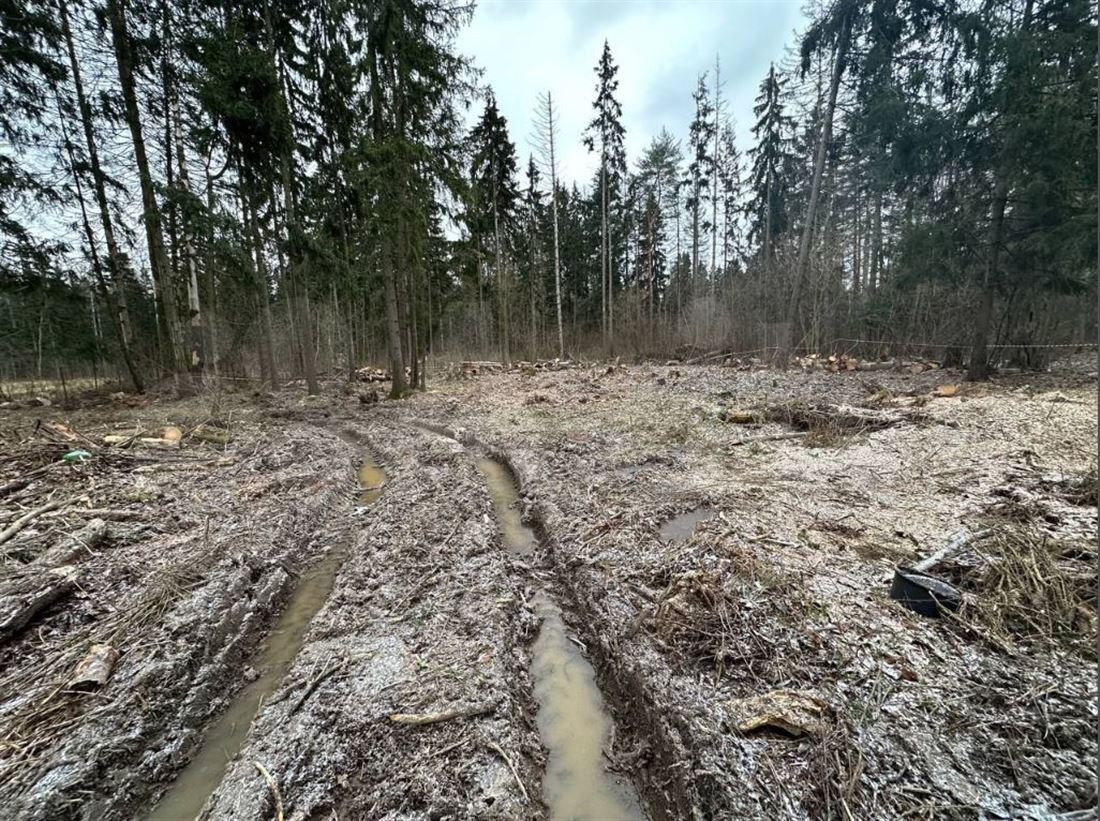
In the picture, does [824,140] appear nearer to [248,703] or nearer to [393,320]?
[393,320]

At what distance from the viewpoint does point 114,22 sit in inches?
365

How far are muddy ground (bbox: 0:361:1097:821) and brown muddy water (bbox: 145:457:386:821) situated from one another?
0.16 ft

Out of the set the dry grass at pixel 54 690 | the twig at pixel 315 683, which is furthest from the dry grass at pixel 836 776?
the dry grass at pixel 54 690

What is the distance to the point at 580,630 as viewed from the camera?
295cm

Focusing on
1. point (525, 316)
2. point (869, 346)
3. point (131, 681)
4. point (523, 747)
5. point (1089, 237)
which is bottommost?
point (523, 747)

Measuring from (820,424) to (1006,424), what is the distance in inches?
84.3

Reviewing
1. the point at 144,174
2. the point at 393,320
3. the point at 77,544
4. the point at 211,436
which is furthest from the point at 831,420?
the point at 144,174

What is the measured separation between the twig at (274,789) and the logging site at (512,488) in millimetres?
11

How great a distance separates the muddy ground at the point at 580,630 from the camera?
1740 mm

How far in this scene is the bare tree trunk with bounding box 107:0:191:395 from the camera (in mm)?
9430

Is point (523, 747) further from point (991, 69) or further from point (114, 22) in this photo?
point (114, 22)

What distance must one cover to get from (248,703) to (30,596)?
5.69ft

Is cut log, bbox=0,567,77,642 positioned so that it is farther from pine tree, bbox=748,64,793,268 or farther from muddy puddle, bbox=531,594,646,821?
pine tree, bbox=748,64,793,268

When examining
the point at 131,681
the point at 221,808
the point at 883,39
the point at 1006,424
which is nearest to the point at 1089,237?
→ the point at 1006,424
